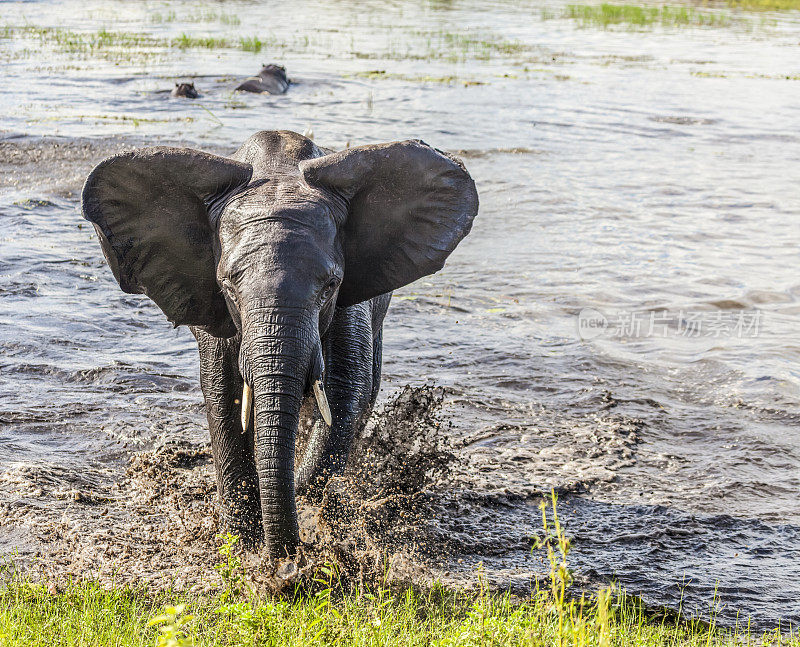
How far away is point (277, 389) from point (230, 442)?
1104mm

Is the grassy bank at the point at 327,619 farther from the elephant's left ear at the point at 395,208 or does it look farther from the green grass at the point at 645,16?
the green grass at the point at 645,16

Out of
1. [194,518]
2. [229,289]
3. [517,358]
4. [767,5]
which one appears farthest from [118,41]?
[767,5]

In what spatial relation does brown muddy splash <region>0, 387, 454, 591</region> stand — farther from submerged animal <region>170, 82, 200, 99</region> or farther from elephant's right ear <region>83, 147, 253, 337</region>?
submerged animal <region>170, 82, 200, 99</region>

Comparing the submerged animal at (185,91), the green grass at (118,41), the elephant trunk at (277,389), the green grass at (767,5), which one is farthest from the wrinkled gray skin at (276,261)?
the green grass at (767,5)

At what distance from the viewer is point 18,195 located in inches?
496

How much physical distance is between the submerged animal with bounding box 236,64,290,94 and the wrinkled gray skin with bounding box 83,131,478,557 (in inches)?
659

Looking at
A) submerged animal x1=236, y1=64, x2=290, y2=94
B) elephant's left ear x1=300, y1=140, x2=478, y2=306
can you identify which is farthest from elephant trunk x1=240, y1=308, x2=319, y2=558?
submerged animal x1=236, y1=64, x2=290, y2=94

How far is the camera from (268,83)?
21250mm

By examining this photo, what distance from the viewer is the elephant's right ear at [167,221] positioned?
14.9ft

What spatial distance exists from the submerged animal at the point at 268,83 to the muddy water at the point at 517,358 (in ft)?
2.17

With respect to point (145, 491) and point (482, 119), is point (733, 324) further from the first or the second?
point (482, 119)

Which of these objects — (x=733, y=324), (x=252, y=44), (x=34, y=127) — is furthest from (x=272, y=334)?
(x=252, y=44)

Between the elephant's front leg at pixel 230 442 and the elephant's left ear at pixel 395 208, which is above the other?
the elephant's left ear at pixel 395 208

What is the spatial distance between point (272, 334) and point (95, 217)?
49.2 inches
